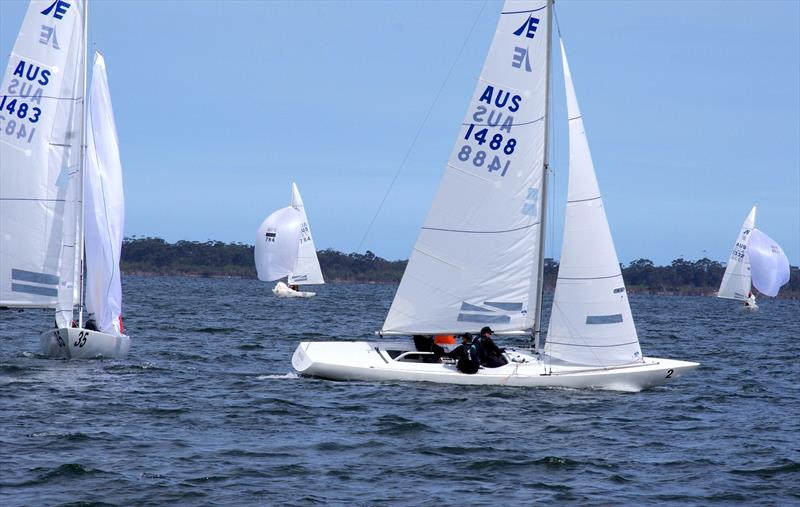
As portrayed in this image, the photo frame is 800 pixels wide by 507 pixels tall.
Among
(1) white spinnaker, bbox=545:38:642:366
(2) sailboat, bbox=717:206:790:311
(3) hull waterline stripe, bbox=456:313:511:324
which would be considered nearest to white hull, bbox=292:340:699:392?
(1) white spinnaker, bbox=545:38:642:366

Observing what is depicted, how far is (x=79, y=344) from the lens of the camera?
66.9ft

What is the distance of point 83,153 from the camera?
20844 millimetres

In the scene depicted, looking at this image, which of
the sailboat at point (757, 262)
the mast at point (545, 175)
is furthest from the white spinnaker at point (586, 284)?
the sailboat at point (757, 262)

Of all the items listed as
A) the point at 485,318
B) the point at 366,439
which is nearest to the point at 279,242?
the point at 485,318

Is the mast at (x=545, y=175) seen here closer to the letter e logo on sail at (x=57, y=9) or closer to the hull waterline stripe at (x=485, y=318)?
Answer: the hull waterline stripe at (x=485, y=318)

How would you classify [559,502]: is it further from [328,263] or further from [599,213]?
[328,263]

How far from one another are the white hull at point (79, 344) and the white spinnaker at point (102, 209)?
356 millimetres

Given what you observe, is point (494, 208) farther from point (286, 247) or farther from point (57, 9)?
point (286, 247)

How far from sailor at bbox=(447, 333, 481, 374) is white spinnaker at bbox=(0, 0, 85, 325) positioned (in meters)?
7.45

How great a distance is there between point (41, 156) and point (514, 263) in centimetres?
911

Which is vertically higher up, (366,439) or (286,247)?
(286,247)

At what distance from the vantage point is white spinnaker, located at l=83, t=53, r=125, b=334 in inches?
829

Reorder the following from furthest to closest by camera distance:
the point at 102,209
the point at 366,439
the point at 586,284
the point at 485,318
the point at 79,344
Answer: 1. the point at 102,209
2. the point at 79,344
3. the point at 485,318
4. the point at 586,284
5. the point at 366,439

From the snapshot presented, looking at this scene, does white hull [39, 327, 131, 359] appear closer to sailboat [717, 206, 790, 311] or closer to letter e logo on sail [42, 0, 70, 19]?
letter e logo on sail [42, 0, 70, 19]
